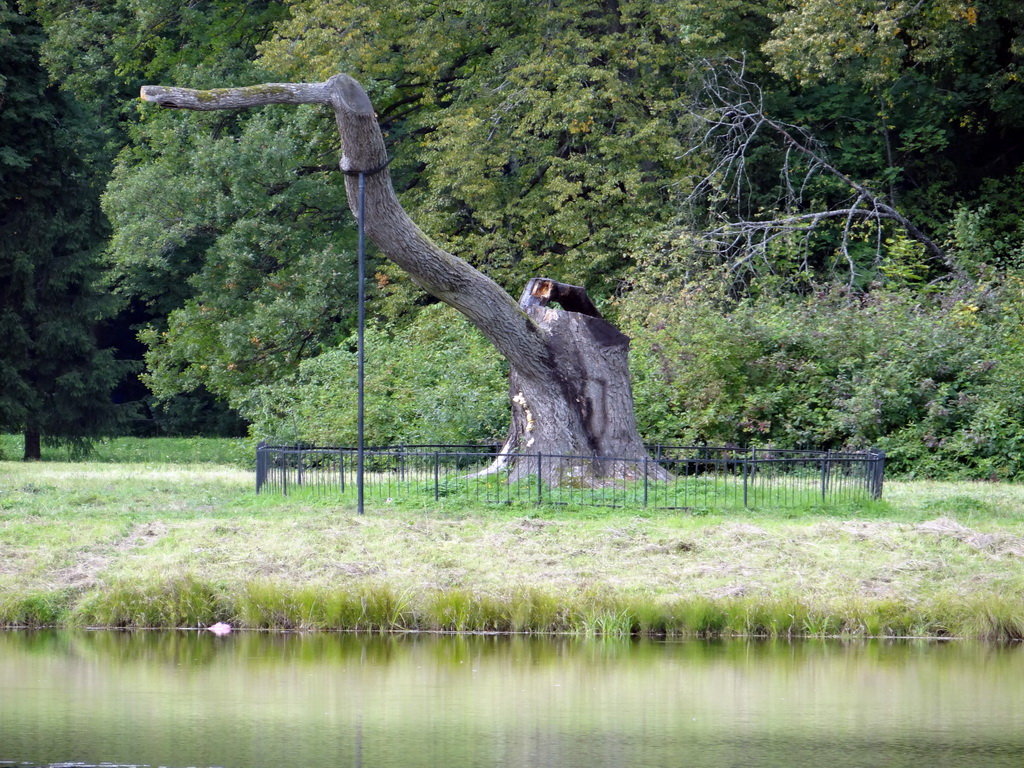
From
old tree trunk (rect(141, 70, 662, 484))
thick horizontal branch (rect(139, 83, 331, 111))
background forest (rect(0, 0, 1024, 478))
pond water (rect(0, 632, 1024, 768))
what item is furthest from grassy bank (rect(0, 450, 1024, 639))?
background forest (rect(0, 0, 1024, 478))

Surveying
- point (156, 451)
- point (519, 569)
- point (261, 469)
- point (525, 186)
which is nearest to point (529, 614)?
point (519, 569)

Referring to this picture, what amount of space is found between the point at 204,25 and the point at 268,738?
2884 cm

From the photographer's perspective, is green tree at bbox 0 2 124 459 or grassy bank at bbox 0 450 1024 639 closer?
grassy bank at bbox 0 450 1024 639

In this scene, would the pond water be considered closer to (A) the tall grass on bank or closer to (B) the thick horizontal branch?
(A) the tall grass on bank

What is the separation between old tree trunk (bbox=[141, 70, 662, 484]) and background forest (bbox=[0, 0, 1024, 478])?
646 centimetres

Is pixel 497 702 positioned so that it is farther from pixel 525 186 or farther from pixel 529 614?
pixel 525 186

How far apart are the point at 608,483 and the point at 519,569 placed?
16.6ft

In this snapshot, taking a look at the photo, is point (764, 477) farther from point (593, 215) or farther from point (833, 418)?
point (593, 215)

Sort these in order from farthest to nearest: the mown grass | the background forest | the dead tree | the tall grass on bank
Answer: the mown grass
the dead tree
the background forest
the tall grass on bank

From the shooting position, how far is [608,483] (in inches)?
727

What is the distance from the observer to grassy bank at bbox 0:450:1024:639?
12320mm

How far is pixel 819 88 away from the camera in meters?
33.9

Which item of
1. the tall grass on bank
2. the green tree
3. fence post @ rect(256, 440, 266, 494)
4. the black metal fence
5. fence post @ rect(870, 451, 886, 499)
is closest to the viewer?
the tall grass on bank

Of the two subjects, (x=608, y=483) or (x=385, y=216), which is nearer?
Answer: (x=385, y=216)
